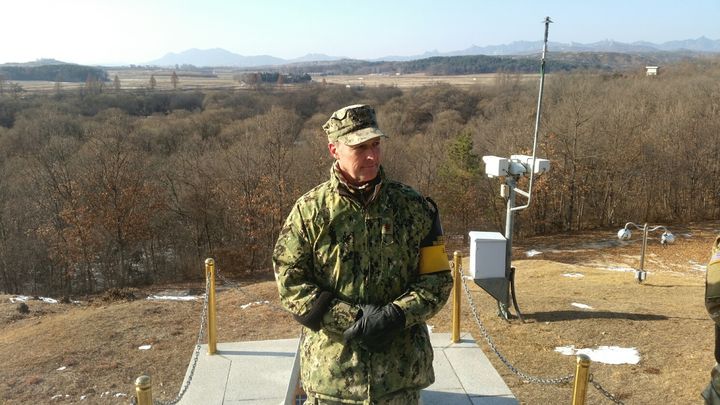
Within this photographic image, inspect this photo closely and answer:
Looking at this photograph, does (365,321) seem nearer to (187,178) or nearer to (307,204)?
(307,204)

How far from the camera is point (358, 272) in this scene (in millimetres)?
2729

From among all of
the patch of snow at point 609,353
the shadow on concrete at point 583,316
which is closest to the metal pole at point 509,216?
the shadow on concrete at point 583,316

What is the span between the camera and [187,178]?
32.7 meters

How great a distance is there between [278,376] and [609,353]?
455 centimetres

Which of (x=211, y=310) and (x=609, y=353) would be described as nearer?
(x=211, y=310)

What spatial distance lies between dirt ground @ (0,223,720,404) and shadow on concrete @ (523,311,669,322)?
0.02 metres

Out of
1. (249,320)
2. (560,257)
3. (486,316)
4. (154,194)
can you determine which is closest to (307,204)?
(486,316)

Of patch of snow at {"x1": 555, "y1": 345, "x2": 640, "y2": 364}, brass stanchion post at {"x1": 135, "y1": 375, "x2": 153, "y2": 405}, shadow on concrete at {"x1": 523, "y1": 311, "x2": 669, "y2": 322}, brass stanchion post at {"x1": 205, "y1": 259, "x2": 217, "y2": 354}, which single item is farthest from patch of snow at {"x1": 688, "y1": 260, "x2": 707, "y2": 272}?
brass stanchion post at {"x1": 135, "y1": 375, "x2": 153, "y2": 405}

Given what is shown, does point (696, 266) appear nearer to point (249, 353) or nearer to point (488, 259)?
point (488, 259)

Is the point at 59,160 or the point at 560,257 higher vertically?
the point at 59,160

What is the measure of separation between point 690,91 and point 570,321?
3678 cm

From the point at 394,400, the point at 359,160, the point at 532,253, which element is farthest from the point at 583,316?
the point at 532,253

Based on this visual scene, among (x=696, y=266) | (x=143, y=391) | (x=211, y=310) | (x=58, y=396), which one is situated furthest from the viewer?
(x=696, y=266)

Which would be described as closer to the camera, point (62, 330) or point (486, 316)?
point (486, 316)
